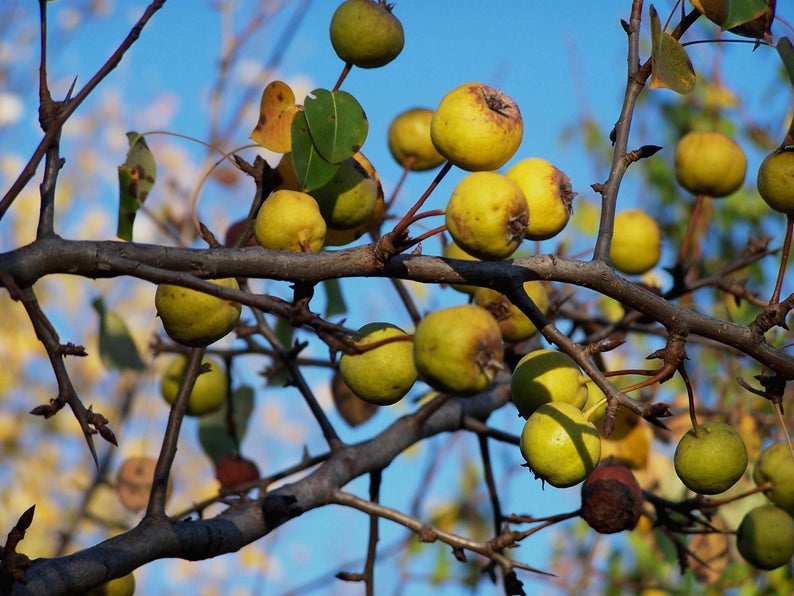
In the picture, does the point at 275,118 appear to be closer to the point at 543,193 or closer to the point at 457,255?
the point at 543,193

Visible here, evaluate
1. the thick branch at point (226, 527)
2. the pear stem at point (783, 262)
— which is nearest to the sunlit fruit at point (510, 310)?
the thick branch at point (226, 527)

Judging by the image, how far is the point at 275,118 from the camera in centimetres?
176

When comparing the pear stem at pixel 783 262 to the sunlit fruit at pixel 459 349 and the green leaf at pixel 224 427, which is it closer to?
the sunlit fruit at pixel 459 349

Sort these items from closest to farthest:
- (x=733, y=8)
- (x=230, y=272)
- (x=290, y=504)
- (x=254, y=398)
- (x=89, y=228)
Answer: (x=230, y=272) < (x=733, y=8) < (x=290, y=504) < (x=254, y=398) < (x=89, y=228)

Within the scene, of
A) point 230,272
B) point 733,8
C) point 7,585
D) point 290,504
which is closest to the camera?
point 7,585

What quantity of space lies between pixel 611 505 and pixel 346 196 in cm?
81

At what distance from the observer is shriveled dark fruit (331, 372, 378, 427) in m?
2.88

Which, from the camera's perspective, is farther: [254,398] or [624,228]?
[254,398]

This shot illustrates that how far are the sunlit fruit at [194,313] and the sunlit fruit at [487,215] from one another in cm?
41

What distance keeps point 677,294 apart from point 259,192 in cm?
130

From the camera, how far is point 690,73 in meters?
1.59

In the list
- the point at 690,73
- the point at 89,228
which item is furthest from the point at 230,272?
the point at 89,228

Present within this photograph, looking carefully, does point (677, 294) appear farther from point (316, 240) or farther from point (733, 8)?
point (316, 240)

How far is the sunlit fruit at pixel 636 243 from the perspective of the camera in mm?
2592
